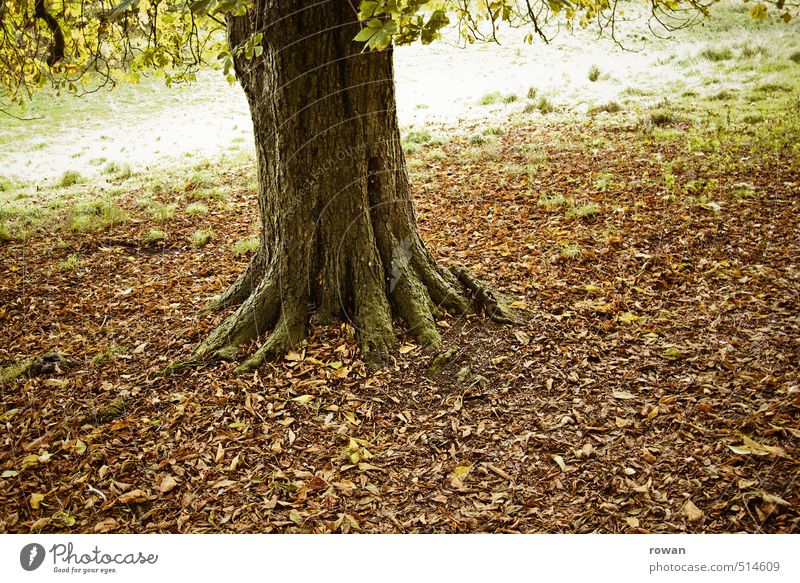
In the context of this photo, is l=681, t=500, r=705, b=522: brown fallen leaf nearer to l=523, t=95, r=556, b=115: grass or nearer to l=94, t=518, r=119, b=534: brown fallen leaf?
l=94, t=518, r=119, b=534: brown fallen leaf

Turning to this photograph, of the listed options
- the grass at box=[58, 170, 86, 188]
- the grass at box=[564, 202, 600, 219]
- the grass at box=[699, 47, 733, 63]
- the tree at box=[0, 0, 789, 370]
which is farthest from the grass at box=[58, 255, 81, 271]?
the grass at box=[699, 47, 733, 63]

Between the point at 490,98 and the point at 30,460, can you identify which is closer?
the point at 30,460

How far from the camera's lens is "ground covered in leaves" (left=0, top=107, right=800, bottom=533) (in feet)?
9.04

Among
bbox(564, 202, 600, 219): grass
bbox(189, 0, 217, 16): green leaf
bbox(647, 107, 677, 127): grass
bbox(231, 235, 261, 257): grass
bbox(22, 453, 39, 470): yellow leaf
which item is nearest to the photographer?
bbox(189, 0, 217, 16): green leaf

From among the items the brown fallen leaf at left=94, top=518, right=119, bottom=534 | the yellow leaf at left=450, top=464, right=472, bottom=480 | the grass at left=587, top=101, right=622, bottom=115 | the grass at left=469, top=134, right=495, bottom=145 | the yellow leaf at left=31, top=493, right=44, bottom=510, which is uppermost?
the grass at left=587, top=101, right=622, bottom=115

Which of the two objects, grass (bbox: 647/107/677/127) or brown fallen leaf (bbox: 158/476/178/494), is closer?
brown fallen leaf (bbox: 158/476/178/494)

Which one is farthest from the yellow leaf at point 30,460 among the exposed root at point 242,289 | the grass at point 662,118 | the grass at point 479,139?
the grass at point 662,118

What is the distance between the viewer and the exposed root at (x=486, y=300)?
4184 mm

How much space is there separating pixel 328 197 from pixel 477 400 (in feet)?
6.31

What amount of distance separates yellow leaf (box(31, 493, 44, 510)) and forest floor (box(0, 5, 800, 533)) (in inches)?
0.7

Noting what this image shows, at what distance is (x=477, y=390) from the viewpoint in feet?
11.7

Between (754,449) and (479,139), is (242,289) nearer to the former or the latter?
(754,449)

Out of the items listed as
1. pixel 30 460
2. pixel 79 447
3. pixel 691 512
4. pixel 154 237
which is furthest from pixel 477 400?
pixel 154 237

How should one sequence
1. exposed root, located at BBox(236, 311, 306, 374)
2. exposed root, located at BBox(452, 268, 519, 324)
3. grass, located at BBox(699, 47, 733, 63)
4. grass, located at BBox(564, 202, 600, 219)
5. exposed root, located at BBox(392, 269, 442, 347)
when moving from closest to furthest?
1. exposed root, located at BBox(236, 311, 306, 374)
2. exposed root, located at BBox(392, 269, 442, 347)
3. exposed root, located at BBox(452, 268, 519, 324)
4. grass, located at BBox(564, 202, 600, 219)
5. grass, located at BBox(699, 47, 733, 63)
